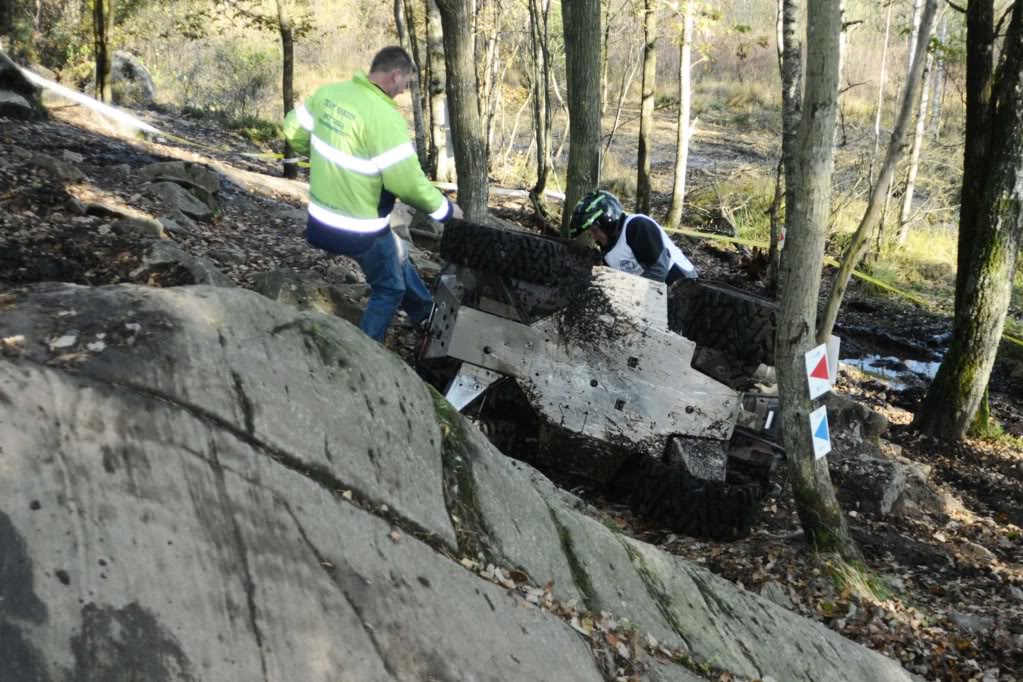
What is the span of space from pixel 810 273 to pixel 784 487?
196 centimetres

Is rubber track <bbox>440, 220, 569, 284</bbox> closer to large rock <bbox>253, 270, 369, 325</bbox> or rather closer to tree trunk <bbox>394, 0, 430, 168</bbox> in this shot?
large rock <bbox>253, 270, 369, 325</bbox>

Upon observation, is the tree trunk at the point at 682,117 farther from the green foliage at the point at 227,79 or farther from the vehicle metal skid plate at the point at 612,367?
the vehicle metal skid plate at the point at 612,367

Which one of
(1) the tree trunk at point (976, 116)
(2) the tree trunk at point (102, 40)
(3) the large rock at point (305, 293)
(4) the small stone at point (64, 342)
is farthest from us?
(2) the tree trunk at point (102, 40)

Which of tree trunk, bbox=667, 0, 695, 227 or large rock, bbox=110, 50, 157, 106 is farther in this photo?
large rock, bbox=110, 50, 157, 106

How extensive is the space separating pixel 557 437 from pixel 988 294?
506 cm

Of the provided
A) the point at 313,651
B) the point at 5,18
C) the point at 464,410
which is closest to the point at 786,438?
the point at 464,410

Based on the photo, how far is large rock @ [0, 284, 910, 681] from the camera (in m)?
2.46

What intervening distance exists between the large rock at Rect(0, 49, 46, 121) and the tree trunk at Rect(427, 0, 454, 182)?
5958 mm

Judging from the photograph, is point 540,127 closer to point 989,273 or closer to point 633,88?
point 989,273

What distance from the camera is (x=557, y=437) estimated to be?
5816 millimetres

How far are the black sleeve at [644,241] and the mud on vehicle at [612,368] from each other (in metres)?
0.70

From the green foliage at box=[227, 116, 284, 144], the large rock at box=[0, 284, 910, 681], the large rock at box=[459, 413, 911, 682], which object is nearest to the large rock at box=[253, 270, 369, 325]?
the large rock at box=[459, 413, 911, 682]

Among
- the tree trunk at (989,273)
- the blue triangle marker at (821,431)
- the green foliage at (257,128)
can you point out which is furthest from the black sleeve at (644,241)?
the green foliage at (257,128)

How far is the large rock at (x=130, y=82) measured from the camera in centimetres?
2181
